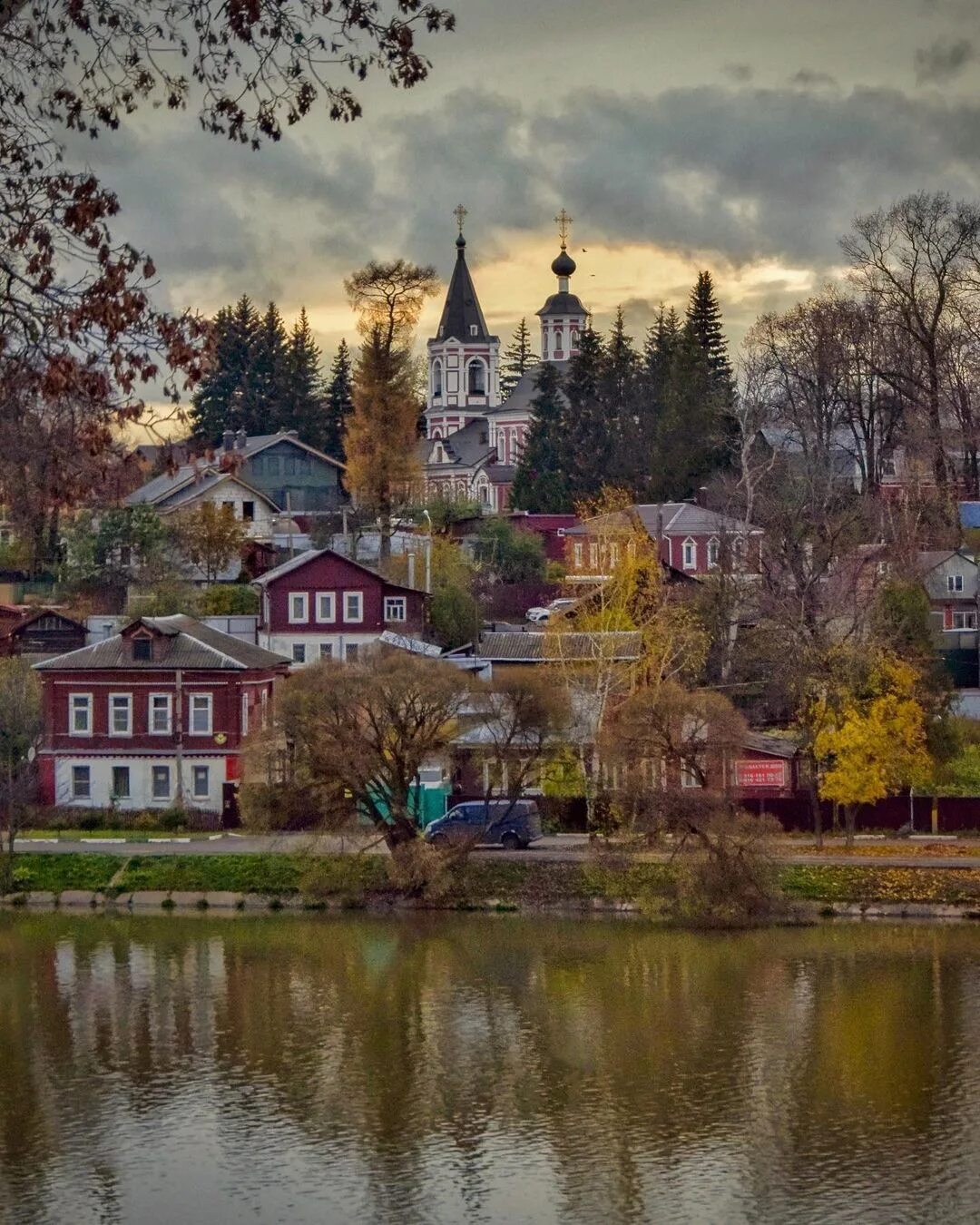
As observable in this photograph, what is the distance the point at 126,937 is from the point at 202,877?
3.23m

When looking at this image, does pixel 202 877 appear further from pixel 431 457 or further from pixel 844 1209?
pixel 431 457

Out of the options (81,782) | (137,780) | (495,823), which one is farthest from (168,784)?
(495,823)

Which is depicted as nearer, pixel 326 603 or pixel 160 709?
pixel 160 709

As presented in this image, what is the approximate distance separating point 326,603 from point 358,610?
3.07 feet

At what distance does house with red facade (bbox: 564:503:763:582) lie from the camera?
189 ft

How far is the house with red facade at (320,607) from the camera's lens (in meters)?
57.3

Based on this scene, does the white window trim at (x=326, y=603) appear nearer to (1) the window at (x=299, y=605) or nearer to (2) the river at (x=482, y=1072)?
(1) the window at (x=299, y=605)

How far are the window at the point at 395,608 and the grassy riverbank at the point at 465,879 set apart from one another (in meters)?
18.1

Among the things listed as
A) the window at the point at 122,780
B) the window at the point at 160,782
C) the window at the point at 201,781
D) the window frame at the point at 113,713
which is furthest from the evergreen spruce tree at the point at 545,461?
the window at the point at 122,780

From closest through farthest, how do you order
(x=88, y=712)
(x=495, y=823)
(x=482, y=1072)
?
(x=482, y=1072)
(x=495, y=823)
(x=88, y=712)

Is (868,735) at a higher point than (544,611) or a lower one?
lower

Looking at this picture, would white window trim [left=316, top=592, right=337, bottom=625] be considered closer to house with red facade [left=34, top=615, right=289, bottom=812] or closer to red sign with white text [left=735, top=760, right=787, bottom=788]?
house with red facade [left=34, top=615, right=289, bottom=812]

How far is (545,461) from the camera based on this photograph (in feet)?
296

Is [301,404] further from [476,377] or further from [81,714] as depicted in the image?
[81,714]
